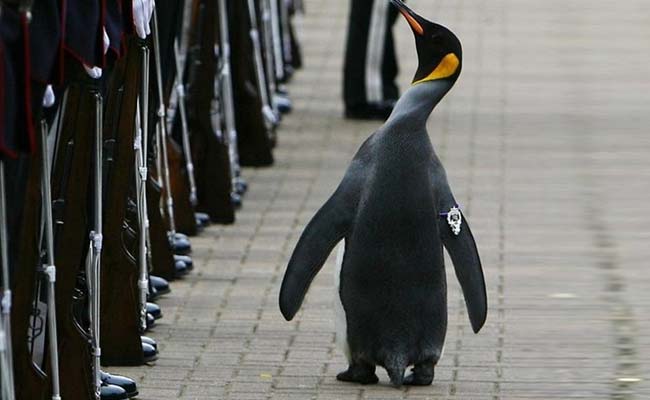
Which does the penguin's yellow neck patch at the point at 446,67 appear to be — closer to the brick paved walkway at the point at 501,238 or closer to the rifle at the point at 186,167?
the brick paved walkway at the point at 501,238

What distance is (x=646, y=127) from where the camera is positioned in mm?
13914

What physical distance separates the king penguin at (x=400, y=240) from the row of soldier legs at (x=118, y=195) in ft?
2.47

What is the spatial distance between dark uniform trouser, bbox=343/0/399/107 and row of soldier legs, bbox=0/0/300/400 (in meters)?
2.18

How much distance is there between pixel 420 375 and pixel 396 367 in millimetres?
138

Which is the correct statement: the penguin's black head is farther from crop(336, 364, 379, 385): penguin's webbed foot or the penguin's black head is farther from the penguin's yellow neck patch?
crop(336, 364, 379, 385): penguin's webbed foot

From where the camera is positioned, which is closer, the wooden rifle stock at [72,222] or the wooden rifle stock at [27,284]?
the wooden rifle stock at [27,284]

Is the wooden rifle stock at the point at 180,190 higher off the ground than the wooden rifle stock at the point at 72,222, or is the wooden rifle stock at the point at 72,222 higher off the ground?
the wooden rifle stock at the point at 72,222

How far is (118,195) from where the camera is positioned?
24.2 feet

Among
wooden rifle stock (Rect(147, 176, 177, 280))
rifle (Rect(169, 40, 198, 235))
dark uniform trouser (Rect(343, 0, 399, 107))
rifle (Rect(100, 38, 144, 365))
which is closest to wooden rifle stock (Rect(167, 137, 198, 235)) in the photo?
rifle (Rect(169, 40, 198, 235))

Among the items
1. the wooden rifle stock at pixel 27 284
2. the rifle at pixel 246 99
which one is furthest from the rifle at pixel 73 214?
the rifle at pixel 246 99

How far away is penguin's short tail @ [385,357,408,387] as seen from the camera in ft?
23.2

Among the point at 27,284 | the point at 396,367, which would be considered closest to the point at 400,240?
the point at 396,367

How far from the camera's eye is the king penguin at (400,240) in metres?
7.04

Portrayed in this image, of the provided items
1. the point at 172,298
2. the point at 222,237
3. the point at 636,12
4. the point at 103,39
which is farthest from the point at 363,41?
the point at 103,39
